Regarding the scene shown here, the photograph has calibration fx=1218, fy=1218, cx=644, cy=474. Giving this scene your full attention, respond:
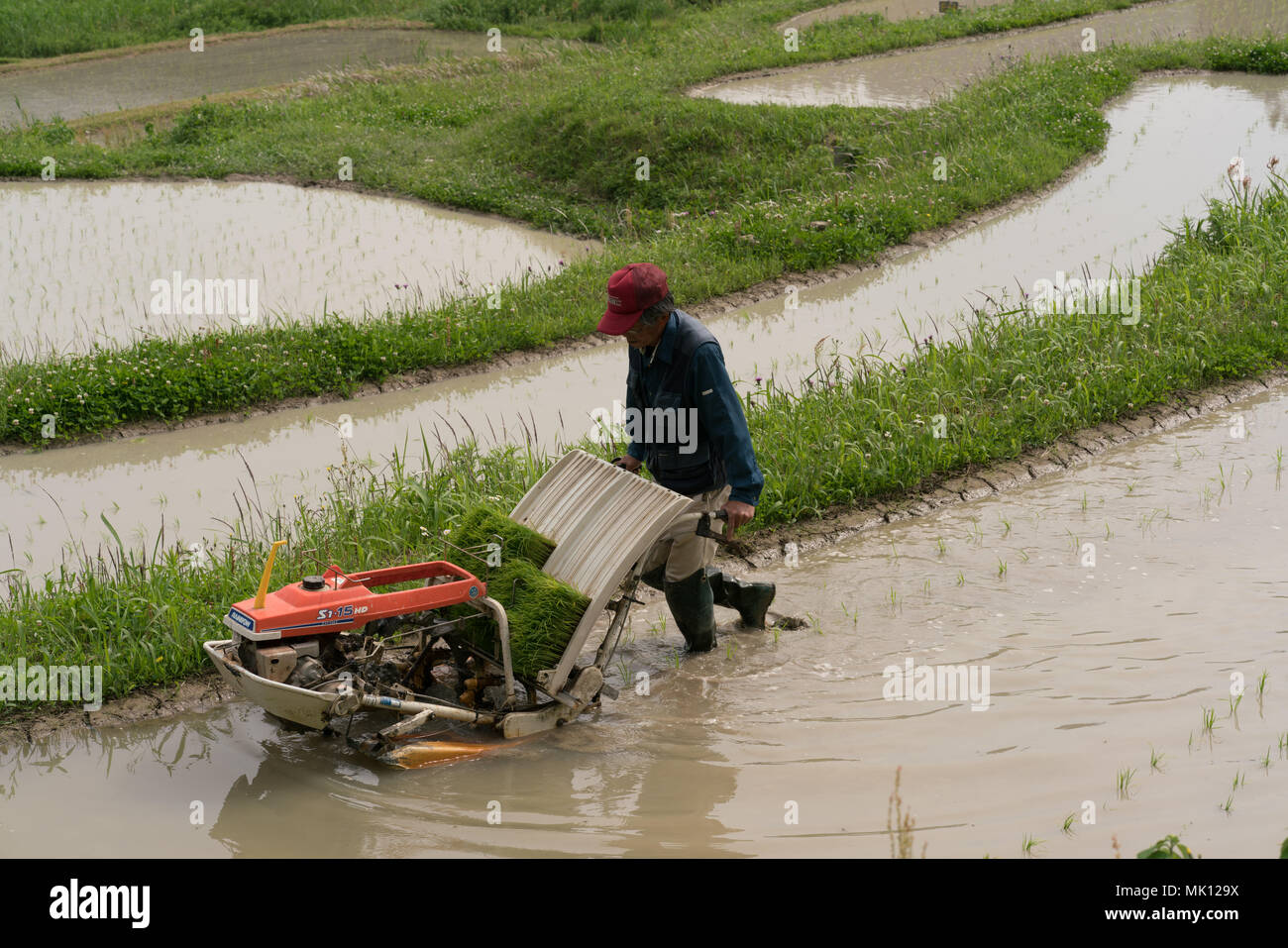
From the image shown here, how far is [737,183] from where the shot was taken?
13242mm

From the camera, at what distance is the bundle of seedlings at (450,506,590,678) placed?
14.5ft

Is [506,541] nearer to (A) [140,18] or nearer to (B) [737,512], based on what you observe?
(B) [737,512]

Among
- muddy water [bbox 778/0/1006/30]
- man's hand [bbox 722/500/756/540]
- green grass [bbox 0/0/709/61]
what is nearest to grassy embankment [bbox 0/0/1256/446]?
muddy water [bbox 778/0/1006/30]

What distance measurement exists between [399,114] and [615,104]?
4078mm

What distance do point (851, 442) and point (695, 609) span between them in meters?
2.22

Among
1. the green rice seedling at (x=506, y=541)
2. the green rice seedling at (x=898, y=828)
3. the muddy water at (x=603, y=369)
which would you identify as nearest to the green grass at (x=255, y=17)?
the muddy water at (x=603, y=369)

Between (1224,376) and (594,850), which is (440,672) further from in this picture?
(1224,376)

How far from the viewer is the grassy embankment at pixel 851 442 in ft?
17.1

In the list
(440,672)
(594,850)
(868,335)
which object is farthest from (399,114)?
(594,850)

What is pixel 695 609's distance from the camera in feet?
16.9

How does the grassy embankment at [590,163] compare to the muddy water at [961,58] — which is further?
the muddy water at [961,58]

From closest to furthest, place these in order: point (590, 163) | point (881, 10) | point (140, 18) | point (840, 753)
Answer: point (840, 753)
point (590, 163)
point (881, 10)
point (140, 18)

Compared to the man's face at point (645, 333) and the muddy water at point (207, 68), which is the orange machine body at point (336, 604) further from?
the muddy water at point (207, 68)

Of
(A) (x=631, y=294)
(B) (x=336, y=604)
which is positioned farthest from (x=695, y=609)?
(B) (x=336, y=604)
